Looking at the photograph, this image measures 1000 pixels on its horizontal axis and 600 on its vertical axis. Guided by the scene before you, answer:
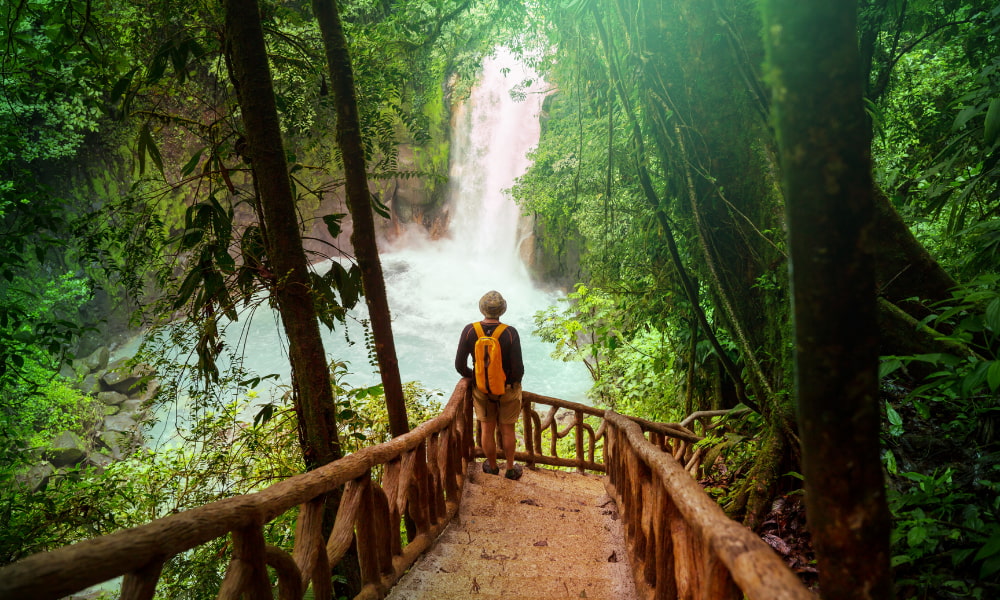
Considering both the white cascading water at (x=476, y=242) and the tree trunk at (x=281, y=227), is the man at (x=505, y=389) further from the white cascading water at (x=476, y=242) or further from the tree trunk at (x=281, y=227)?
the white cascading water at (x=476, y=242)

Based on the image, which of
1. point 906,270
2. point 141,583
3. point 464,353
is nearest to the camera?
point 141,583

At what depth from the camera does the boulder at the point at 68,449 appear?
12.0 meters

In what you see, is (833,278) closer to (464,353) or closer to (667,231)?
(667,231)

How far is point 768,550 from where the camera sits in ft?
4.98

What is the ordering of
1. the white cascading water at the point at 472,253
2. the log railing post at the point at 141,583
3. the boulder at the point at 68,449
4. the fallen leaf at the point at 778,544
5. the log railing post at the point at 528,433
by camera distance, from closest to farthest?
the log railing post at the point at 141,583 < the fallen leaf at the point at 778,544 < the log railing post at the point at 528,433 < the boulder at the point at 68,449 < the white cascading water at the point at 472,253

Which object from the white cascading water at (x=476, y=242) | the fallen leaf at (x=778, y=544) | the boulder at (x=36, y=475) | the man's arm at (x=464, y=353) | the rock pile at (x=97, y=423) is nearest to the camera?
the fallen leaf at (x=778, y=544)

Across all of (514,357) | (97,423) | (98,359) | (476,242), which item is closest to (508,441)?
(514,357)

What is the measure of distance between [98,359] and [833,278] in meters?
19.5

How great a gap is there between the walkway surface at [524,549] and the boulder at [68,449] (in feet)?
37.5

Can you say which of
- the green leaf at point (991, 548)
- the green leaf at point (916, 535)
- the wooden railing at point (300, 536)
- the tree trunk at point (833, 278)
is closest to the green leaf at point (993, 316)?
the green leaf at point (991, 548)

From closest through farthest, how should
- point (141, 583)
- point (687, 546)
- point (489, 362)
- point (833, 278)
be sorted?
point (833, 278) < point (141, 583) < point (687, 546) < point (489, 362)

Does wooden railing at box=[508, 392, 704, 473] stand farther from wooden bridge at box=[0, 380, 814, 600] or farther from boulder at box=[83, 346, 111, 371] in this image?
boulder at box=[83, 346, 111, 371]

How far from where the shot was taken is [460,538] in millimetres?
3807

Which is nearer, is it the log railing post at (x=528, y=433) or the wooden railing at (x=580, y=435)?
the wooden railing at (x=580, y=435)
